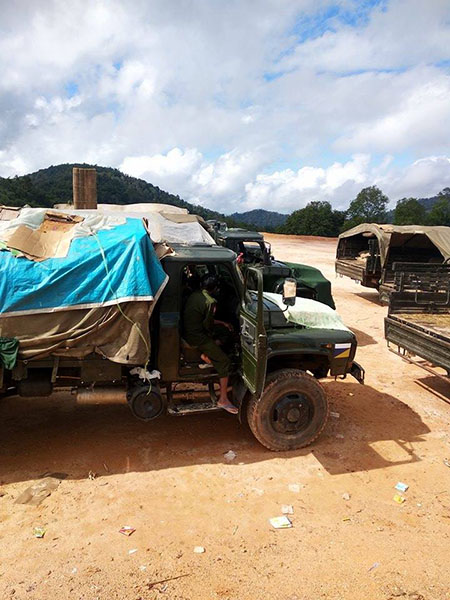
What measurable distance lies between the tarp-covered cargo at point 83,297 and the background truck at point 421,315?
4.04m

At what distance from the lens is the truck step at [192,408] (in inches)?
189

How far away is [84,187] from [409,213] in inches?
1964

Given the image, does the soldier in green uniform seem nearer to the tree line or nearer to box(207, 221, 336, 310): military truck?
box(207, 221, 336, 310): military truck

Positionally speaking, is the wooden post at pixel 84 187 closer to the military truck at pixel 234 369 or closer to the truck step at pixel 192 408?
the military truck at pixel 234 369

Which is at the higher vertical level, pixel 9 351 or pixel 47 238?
pixel 47 238

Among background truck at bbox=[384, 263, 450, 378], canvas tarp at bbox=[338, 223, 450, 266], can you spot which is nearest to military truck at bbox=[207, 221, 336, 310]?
background truck at bbox=[384, 263, 450, 378]

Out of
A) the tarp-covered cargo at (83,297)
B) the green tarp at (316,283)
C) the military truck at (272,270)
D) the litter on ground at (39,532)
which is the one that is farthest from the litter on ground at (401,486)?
the green tarp at (316,283)

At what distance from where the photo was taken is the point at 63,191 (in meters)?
53.8

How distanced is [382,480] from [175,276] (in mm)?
3069

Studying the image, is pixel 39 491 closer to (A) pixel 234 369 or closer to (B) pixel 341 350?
(A) pixel 234 369

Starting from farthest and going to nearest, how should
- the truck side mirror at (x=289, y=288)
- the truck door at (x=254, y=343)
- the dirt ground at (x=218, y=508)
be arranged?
the truck side mirror at (x=289, y=288), the truck door at (x=254, y=343), the dirt ground at (x=218, y=508)

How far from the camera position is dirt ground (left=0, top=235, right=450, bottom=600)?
10.4 feet

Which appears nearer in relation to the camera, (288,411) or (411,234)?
(288,411)

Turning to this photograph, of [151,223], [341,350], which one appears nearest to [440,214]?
[151,223]
